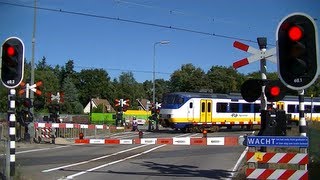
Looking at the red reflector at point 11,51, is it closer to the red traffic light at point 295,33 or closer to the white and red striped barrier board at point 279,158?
the white and red striped barrier board at point 279,158

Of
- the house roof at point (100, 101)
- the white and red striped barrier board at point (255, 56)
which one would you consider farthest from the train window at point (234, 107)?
the house roof at point (100, 101)

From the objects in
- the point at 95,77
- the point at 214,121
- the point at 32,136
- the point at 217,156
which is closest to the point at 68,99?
the point at 95,77

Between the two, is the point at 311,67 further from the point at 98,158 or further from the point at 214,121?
the point at 214,121

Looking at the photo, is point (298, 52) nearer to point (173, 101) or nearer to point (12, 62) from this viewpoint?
point (12, 62)

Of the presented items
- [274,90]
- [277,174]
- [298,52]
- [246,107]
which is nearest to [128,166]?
[277,174]

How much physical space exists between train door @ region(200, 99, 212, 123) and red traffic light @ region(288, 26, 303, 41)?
3493 cm

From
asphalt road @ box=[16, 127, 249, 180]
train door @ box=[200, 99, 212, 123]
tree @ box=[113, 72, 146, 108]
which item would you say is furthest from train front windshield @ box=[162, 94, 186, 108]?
tree @ box=[113, 72, 146, 108]

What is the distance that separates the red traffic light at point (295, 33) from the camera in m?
8.20

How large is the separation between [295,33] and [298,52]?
0.32 metres

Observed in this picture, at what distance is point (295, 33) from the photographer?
8234 millimetres

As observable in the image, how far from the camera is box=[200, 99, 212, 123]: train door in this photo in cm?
4330

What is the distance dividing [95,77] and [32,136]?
11793 centimetres

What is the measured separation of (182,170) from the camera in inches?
617

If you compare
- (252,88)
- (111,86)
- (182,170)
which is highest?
(111,86)
